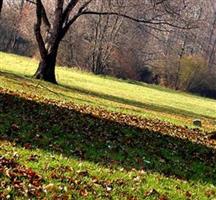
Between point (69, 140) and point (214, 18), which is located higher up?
point (214, 18)

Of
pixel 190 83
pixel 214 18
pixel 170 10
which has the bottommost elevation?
pixel 190 83

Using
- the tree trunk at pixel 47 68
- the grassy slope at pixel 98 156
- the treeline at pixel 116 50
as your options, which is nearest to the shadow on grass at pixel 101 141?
the grassy slope at pixel 98 156

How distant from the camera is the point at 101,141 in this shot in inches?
577

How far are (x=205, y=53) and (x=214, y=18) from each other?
22.5 ft

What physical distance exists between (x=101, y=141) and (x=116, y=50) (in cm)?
6324

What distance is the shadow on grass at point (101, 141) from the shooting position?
12.6 metres

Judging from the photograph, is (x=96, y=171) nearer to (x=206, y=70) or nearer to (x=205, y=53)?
(x=206, y=70)

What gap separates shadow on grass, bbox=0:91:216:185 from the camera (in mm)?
12609

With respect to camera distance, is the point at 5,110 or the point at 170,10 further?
the point at 170,10

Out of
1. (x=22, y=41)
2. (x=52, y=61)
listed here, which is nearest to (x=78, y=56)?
(x=22, y=41)

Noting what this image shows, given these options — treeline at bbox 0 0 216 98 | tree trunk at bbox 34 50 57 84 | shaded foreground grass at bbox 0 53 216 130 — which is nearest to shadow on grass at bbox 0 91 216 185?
shaded foreground grass at bbox 0 53 216 130

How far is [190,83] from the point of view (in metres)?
83.2

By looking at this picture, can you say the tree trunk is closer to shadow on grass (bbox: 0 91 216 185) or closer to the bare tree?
the bare tree

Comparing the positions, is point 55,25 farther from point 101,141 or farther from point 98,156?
point 98,156
